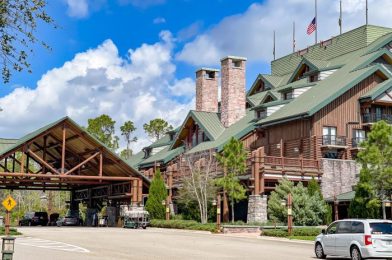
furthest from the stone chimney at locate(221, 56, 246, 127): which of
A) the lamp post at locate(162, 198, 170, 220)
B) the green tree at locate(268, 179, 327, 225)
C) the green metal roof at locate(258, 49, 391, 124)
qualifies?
the green tree at locate(268, 179, 327, 225)

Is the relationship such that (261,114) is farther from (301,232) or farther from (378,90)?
(301,232)

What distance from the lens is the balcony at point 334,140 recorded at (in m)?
51.1

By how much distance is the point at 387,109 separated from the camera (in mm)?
53656

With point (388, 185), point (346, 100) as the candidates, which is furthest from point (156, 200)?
point (388, 185)

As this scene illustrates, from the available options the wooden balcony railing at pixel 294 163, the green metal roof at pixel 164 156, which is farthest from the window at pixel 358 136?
the green metal roof at pixel 164 156

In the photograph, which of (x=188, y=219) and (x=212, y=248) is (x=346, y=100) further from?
(x=212, y=248)

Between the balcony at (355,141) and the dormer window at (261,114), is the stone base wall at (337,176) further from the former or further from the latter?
the dormer window at (261,114)

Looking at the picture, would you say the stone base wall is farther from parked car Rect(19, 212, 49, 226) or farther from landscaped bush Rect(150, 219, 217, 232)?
parked car Rect(19, 212, 49, 226)

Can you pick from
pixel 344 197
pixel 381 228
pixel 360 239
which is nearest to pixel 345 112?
pixel 344 197

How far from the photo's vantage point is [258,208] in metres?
47.3

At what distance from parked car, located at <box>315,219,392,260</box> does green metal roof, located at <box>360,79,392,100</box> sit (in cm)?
2941

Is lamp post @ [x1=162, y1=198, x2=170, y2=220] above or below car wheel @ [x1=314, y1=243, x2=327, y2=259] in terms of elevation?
above

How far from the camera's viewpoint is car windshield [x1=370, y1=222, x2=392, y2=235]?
2180 cm

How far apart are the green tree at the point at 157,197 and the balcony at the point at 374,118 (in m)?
18.5
